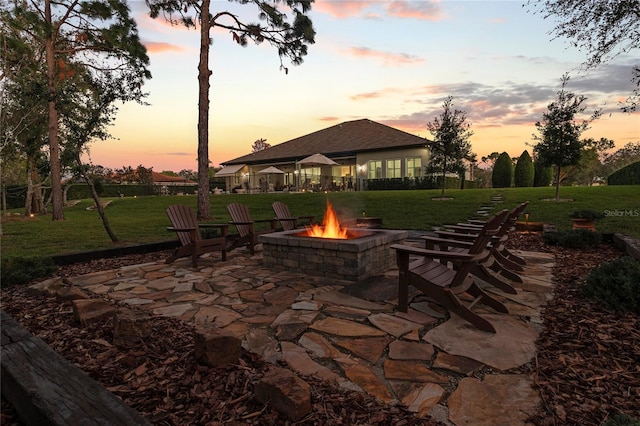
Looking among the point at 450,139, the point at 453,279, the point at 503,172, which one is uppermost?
the point at 450,139

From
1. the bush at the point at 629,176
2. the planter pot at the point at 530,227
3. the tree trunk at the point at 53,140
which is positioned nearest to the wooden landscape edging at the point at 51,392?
the planter pot at the point at 530,227

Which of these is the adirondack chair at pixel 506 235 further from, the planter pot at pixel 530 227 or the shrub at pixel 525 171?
the shrub at pixel 525 171

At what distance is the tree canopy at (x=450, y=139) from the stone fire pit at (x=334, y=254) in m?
9.72

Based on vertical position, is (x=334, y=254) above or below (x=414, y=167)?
below

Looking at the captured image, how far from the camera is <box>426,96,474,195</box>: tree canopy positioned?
1354 cm

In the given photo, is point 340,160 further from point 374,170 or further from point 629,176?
point 629,176

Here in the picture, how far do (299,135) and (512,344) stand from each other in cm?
2932

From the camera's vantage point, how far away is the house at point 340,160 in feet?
69.6

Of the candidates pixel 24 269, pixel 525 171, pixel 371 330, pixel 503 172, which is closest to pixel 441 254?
pixel 371 330

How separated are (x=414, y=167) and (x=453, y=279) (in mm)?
19035

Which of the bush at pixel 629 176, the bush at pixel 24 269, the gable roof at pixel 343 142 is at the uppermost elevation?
the gable roof at pixel 343 142

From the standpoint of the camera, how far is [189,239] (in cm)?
518

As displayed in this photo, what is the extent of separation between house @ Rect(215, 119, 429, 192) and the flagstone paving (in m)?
16.1

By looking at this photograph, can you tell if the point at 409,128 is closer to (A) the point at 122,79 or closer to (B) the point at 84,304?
(A) the point at 122,79
